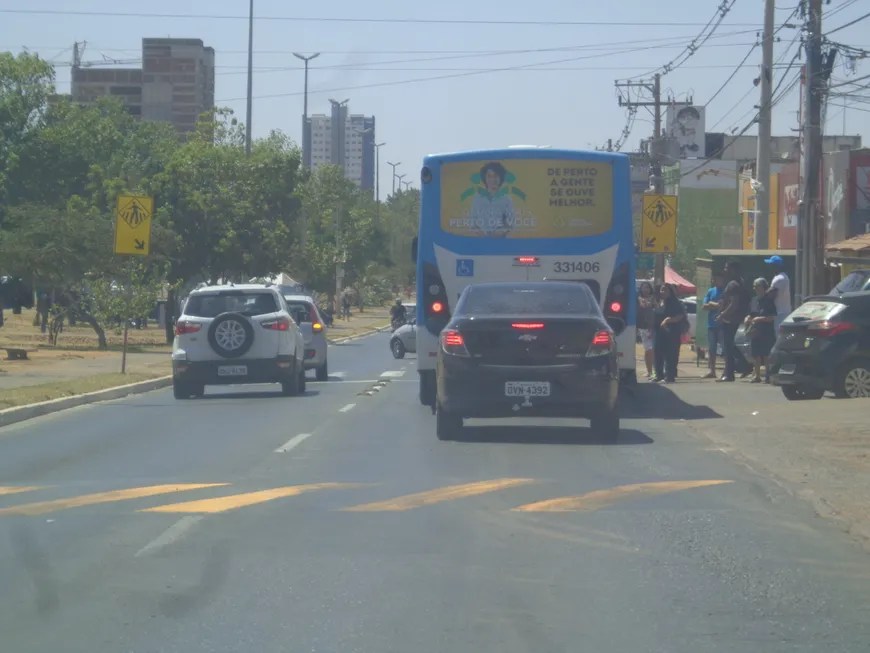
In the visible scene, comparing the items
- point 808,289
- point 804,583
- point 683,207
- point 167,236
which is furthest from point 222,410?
point 683,207

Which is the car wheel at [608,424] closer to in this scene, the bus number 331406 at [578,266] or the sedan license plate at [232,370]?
the bus number 331406 at [578,266]

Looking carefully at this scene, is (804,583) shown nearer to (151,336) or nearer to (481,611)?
(481,611)

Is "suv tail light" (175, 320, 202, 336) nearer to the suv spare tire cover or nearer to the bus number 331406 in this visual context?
the suv spare tire cover

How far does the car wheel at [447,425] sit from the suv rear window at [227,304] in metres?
7.75

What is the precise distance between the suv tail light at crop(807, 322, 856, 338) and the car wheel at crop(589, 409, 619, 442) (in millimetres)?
5076

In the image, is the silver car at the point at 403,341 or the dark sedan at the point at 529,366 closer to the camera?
the dark sedan at the point at 529,366

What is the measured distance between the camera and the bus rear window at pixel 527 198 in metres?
17.8

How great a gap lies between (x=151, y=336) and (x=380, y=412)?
33.3 m

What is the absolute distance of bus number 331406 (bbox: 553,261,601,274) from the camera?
58.4 feet

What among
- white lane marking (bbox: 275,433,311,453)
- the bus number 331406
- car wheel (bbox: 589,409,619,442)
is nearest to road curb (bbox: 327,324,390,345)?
the bus number 331406

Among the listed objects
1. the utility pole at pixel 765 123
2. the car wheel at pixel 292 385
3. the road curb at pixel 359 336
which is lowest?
the car wheel at pixel 292 385

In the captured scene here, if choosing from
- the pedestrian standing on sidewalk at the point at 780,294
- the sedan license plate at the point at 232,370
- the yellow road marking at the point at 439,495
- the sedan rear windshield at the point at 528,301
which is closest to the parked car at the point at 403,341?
the pedestrian standing on sidewalk at the point at 780,294

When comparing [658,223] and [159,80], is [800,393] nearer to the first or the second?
[658,223]

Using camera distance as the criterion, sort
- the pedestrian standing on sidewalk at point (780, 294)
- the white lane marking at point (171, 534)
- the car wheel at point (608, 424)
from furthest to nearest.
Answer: the pedestrian standing on sidewalk at point (780, 294), the car wheel at point (608, 424), the white lane marking at point (171, 534)
